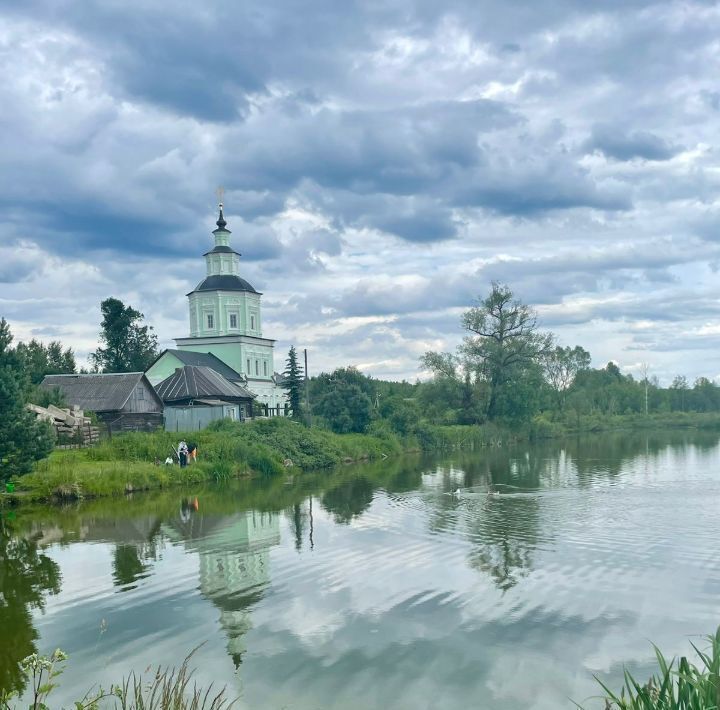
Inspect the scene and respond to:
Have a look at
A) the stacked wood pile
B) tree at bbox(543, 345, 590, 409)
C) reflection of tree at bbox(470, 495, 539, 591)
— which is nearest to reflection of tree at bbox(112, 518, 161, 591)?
reflection of tree at bbox(470, 495, 539, 591)

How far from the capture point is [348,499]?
28469mm

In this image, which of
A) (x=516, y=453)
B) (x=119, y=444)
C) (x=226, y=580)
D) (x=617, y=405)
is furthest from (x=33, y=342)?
(x=617, y=405)

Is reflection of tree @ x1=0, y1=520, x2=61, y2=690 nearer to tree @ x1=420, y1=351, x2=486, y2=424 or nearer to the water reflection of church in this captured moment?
the water reflection of church

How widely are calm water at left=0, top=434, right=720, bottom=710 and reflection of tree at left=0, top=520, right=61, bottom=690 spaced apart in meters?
0.06

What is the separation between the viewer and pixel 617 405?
333 feet

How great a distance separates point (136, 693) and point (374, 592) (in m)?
7.91

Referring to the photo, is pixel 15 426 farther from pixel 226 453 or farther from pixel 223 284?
pixel 223 284

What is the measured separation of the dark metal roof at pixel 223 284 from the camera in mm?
67500

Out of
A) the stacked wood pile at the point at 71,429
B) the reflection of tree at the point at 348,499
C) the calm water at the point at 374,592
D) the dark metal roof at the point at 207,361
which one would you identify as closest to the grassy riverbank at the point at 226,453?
the stacked wood pile at the point at 71,429

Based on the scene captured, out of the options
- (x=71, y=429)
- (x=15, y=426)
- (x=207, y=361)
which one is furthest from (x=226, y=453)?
(x=207, y=361)

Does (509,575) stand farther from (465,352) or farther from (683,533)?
(465,352)

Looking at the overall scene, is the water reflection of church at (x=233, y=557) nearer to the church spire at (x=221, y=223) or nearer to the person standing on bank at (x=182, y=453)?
the person standing on bank at (x=182, y=453)

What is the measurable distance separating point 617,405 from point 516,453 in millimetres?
56133

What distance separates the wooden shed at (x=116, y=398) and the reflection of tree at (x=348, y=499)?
41.0ft
